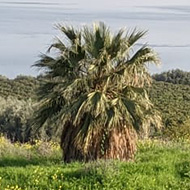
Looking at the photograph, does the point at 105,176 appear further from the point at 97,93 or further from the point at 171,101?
the point at 171,101

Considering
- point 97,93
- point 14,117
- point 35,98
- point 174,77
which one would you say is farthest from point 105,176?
point 174,77

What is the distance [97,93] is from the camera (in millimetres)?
11727

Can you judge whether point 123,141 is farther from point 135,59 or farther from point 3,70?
point 3,70

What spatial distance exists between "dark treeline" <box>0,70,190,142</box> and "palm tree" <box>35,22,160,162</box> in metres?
0.81

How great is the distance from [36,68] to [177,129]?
13.8m

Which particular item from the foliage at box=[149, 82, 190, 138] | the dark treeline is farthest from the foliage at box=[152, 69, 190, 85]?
the foliage at box=[149, 82, 190, 138]

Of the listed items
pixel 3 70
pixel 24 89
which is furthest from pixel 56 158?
pixel 24 89

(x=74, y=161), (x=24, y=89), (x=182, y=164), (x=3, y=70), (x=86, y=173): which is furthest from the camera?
(x=24, y=89)

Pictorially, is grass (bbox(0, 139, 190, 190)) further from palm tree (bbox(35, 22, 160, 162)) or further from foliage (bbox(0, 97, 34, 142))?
foliage (bbox(0, 97, 34, 142))

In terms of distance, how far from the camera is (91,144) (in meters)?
11.7

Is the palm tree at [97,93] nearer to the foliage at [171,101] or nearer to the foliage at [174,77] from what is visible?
the foliage at [171,101]

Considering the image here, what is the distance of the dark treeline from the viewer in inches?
1015

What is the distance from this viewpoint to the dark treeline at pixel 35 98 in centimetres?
2578

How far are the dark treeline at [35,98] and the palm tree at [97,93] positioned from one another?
0.81 metres
